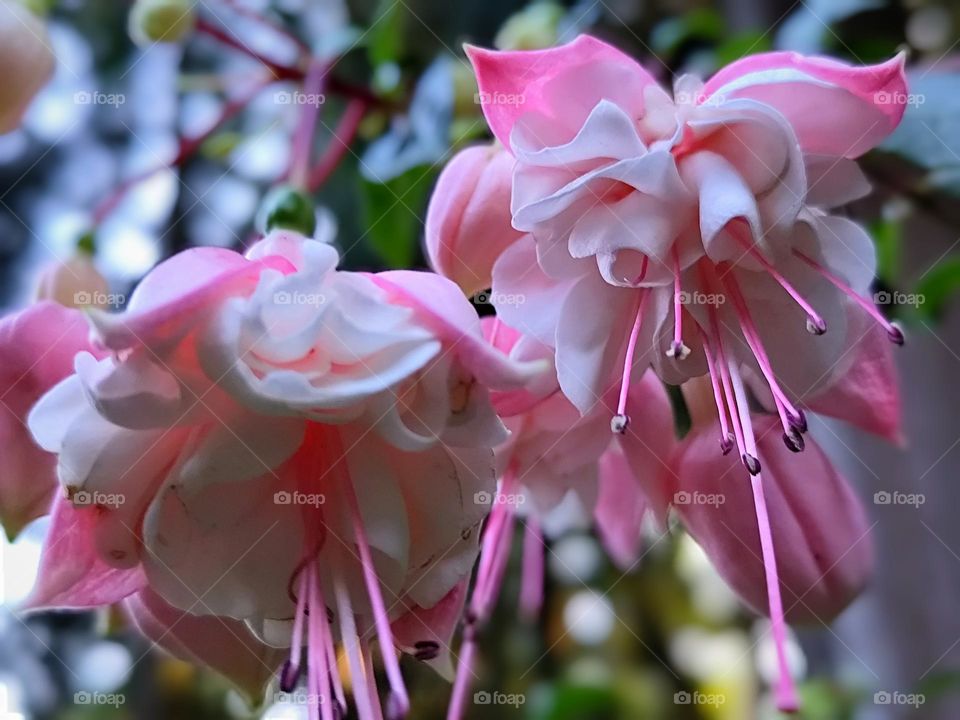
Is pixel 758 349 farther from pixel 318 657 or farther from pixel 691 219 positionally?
pixel 318 657

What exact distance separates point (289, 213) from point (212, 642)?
0.22 meters

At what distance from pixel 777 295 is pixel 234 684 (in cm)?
31

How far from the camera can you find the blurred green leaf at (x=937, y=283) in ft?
2.18

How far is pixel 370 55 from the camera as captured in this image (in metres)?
0.76

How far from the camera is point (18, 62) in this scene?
1.70ft

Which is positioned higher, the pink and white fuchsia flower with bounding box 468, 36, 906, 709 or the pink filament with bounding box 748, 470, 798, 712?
A: the pink and white fuchsia flower with bounding box 468, 36, 906, 709

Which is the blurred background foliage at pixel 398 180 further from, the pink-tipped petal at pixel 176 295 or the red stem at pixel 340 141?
the pink-tipped petal at pixel 176 295

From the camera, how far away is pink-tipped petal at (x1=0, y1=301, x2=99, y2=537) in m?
0.38

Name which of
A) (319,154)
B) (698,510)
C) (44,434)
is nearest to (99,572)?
(44,434)

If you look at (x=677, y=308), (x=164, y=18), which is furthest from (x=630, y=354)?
(x=164, y=18)

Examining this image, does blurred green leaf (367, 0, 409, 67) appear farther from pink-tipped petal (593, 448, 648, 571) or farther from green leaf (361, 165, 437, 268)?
pink-tipped petal (593, 448, 648, 571)

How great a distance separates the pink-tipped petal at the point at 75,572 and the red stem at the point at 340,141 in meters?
0.33

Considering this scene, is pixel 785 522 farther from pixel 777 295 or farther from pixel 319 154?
pixel 319 154

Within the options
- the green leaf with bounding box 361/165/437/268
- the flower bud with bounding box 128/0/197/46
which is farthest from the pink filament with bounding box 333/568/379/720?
the flower bud with bounding box 128/0/197/46
